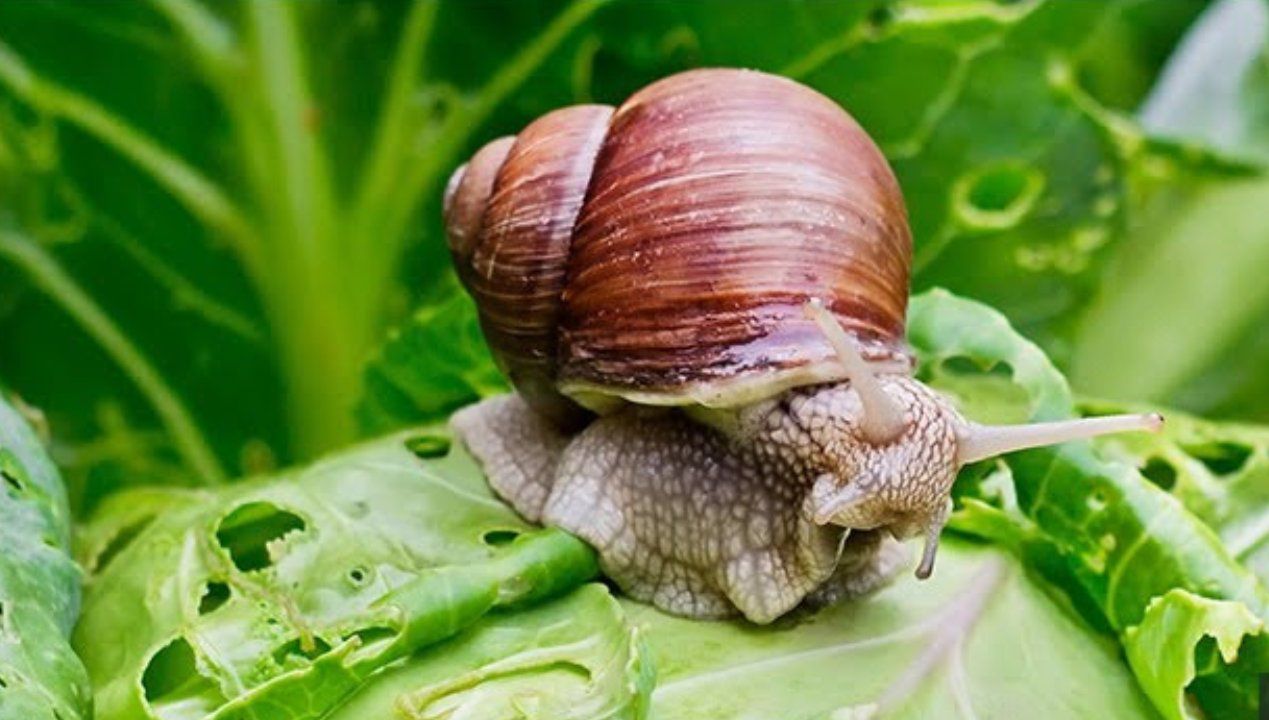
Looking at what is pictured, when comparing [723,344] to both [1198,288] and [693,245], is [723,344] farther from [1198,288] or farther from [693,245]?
[1198,288]

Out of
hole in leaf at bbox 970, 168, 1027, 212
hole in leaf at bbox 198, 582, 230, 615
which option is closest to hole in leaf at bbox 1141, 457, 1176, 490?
hole in leaf at bbox 970, 168, 1027, 212

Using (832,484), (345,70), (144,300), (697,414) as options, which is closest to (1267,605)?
(832,484)

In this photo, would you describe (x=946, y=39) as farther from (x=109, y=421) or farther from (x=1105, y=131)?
(x=109, y=421)

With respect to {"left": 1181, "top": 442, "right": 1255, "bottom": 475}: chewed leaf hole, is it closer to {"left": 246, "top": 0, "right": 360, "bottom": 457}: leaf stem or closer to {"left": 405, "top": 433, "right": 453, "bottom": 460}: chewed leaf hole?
{"left": 405, "top": 433, "right": 453, "bottom": 460}: chewed leaf hole

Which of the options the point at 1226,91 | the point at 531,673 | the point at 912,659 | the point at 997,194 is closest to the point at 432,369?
the point at 531,673

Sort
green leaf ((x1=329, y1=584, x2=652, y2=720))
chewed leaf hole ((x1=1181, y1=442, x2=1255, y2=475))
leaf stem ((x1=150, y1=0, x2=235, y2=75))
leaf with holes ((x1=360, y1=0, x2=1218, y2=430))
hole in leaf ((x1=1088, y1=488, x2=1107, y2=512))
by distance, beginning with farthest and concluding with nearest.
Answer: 1. leaf stem ((x1=150, y1=0, x2=235, y2=75))
2. leaf with holes ((x1=360, y1=0, x2=1218, y2=430))
3. chewed leaf hole ((x1=1181, y1=442, x2=1255, y2=475))
4. hole in leaf ((x1=1088, y1=488, x2=1107, y2=512))
5. green leaf ((x1=329, y1=584, x2=652, y2=720))
